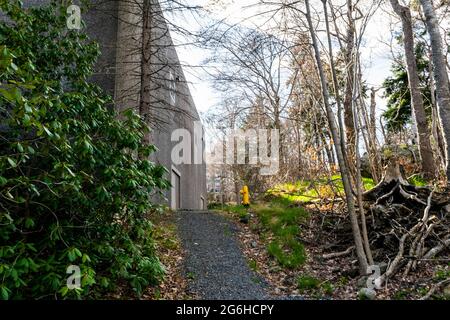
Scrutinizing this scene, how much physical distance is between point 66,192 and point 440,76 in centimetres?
733

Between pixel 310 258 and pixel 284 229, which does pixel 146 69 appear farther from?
pixel 310 258

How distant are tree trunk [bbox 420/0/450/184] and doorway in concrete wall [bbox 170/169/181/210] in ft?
28.4

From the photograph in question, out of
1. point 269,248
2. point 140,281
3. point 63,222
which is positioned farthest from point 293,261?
point 63,222

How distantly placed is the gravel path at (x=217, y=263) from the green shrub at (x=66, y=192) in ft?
3.02

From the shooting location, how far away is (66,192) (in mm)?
3818

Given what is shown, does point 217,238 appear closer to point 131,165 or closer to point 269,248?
point 269,248

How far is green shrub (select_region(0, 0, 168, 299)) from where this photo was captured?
3471 millimetres

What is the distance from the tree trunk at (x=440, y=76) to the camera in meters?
6.75

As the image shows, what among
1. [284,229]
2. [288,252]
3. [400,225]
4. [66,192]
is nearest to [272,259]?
[288,252]

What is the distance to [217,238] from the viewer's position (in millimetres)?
7293

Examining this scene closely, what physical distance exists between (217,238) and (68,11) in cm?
539

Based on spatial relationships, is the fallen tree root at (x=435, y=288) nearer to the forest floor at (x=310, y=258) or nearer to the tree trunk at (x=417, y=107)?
the forest floor at (x=310, y=258)

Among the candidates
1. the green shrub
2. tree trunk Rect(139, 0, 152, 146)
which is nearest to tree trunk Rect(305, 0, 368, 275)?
the green shrub

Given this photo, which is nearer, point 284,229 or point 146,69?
point 146,69
